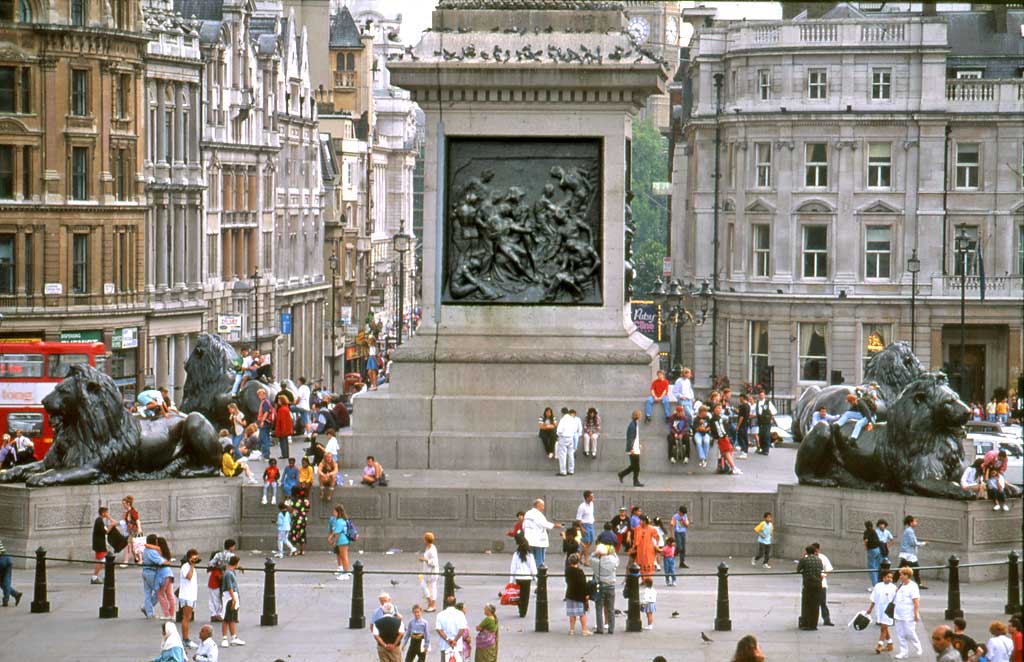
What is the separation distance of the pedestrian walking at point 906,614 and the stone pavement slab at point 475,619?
319mm

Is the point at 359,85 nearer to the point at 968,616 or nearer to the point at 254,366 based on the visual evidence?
the point at 254,366

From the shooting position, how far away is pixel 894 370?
4266 centimetres

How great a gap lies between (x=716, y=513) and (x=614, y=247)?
5.68 m

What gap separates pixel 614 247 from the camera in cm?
4144

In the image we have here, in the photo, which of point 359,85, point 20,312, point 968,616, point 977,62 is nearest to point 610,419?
point 968,616

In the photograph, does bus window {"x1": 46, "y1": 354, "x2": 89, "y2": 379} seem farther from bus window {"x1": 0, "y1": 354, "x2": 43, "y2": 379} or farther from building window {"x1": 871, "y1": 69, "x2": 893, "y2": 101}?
building window {"x1": 871, "y1": 69, "x2": 893, "y2": 101}

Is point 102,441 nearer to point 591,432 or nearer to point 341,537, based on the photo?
point 341,537

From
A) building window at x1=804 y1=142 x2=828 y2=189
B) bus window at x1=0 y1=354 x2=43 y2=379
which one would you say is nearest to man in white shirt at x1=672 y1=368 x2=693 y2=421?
bus window at x1=0 y1=354 x2=43 y2=379

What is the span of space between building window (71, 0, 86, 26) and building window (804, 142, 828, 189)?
23.0 metres

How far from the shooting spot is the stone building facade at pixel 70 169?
2763 inches

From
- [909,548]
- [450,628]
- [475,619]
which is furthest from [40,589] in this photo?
[909,548]

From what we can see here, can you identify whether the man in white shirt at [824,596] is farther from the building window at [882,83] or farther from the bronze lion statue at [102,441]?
the building window at [882,83]

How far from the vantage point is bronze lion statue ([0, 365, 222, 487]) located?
37.5 m

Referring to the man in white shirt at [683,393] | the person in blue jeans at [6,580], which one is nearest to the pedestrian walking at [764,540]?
the man in white shirt at [683,393]
